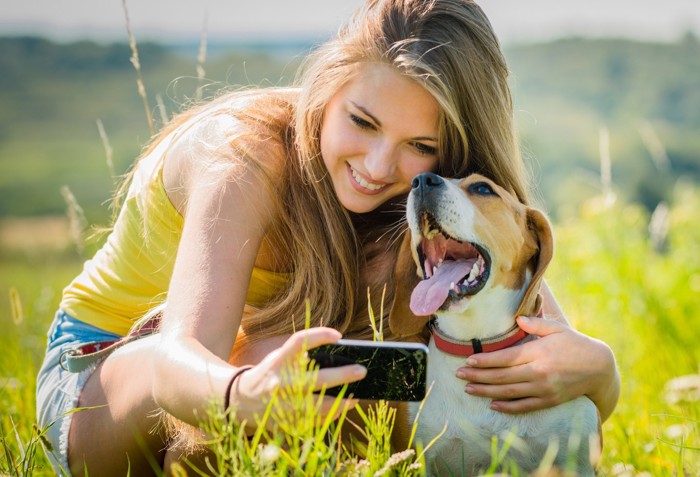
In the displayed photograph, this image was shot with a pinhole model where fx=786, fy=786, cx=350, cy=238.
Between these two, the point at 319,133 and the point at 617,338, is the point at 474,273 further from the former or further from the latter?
the point at 617,338

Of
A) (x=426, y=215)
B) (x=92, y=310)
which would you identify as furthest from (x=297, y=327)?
(x=92, y=310)

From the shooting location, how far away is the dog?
7.77 feet

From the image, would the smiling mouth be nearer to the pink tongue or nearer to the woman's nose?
the woman's nose

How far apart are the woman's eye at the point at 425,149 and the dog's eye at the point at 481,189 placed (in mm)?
188

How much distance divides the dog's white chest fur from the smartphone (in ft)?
1.49

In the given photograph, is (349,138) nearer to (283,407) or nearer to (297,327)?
(297,327)

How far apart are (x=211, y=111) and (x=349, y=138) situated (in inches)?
22.6

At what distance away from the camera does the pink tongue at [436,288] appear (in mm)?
2332

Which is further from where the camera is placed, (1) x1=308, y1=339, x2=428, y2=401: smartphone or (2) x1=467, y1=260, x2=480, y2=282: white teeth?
(2) x1=467, y1=260, x2=480, y2=282: white teeth

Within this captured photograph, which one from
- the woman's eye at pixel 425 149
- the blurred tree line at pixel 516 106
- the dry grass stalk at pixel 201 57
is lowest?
the blurred tree line at pixel 516 106

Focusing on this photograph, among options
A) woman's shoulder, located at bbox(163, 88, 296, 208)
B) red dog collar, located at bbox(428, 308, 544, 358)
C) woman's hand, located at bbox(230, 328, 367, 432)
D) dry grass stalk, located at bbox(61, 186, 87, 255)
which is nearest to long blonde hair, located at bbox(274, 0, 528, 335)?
woman's shoulder, located at bbox(163, 88, 296, 208)

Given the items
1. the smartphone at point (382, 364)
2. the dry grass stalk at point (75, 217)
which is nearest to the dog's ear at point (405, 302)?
the smartphone at point (382, 364)

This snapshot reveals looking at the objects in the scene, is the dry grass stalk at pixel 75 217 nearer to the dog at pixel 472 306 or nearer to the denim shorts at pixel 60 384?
the denim shorts at pixel 60 384

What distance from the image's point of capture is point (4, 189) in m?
30.3
